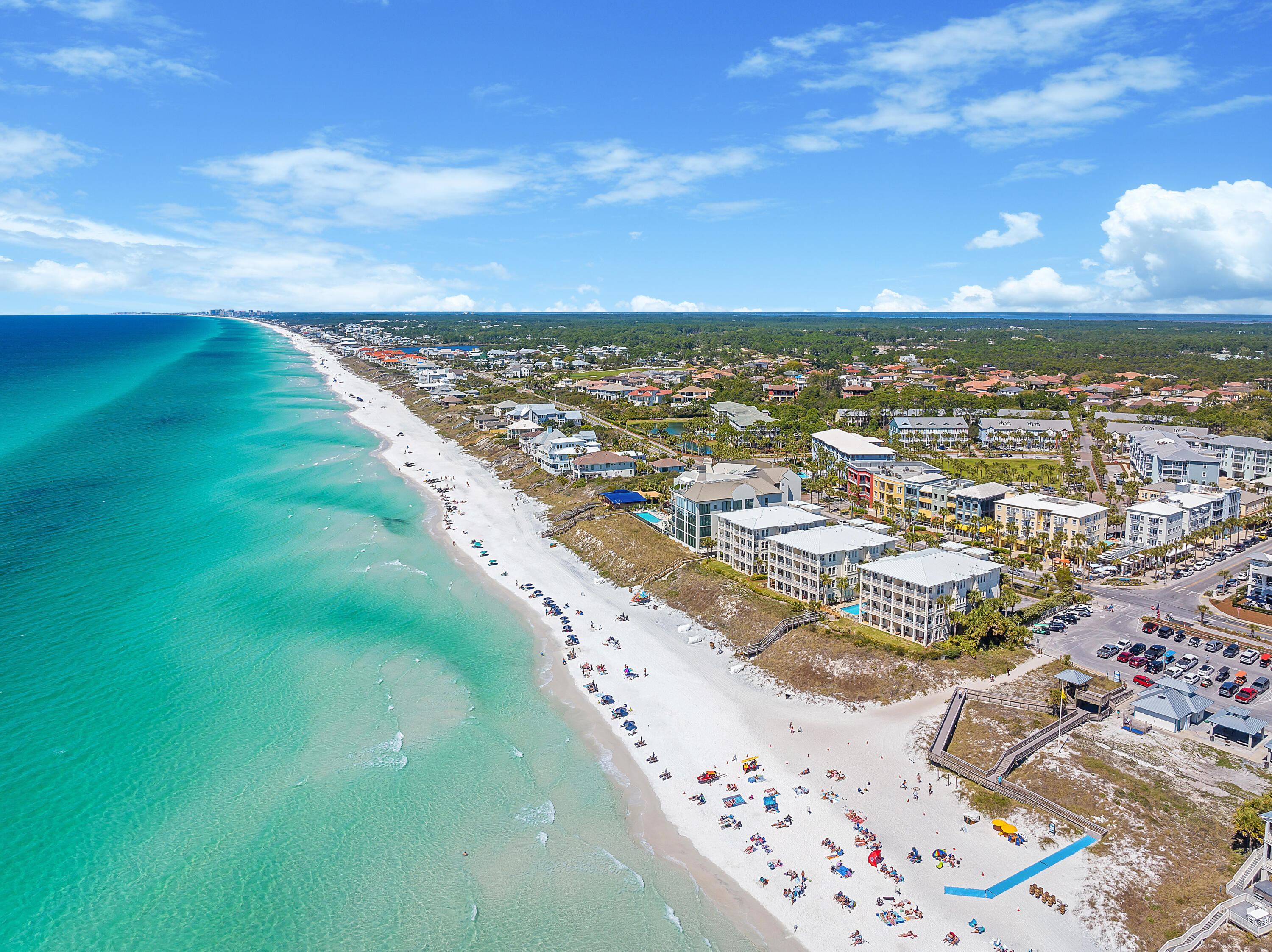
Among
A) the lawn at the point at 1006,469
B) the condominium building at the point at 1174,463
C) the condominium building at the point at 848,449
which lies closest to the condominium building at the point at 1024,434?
the lawn at the point at 1006,469

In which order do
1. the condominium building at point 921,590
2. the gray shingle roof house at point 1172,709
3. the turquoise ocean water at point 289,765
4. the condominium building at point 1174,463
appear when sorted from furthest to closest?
the condominium building at point 1174,463
the condominium building at point 921,590
the gray shingle roof house at point 1172,709
the turquoise ocean water at point 289,765

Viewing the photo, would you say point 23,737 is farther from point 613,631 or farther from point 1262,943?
point 1262,943

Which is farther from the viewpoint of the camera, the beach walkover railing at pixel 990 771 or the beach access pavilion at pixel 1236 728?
the beach access pavilion at pixel 1236 728

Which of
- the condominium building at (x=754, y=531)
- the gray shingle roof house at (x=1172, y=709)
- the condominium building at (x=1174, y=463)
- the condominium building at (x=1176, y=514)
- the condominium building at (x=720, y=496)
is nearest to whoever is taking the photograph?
the gray shingle roof house at (x=1172, y=709)

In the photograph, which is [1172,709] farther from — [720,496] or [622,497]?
[622,497]

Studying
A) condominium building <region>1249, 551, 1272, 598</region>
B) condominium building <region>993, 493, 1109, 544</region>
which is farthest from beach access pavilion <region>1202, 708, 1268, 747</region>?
condominium building <region>993, 493, 1109, 544</region>

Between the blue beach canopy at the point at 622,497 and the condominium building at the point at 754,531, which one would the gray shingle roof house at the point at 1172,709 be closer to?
the condominium building at the point at 754,531

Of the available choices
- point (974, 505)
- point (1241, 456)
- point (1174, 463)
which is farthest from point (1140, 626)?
point (1241, 456)
